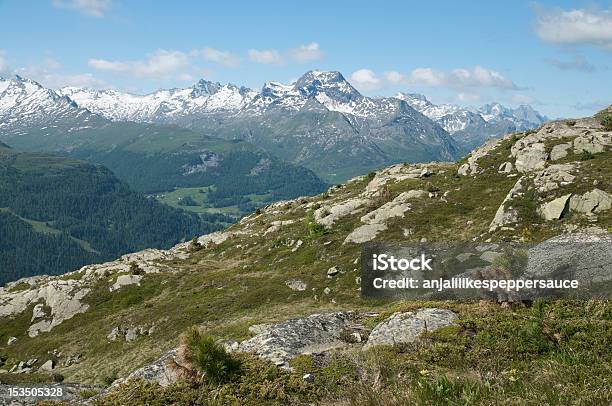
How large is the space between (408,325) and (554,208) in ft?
103

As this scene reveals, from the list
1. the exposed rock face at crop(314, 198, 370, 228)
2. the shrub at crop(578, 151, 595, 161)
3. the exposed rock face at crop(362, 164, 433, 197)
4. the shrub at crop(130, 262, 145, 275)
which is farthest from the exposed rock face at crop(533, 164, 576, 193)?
the shrub at crop(130, 262, 145, 275)

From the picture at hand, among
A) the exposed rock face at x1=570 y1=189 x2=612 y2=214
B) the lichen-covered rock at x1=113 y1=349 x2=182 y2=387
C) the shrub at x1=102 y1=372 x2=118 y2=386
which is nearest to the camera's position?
the lichen-covered rock at x1=113 y1=349 x2=182 y2=387

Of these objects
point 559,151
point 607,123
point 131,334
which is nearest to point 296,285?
point 131,334

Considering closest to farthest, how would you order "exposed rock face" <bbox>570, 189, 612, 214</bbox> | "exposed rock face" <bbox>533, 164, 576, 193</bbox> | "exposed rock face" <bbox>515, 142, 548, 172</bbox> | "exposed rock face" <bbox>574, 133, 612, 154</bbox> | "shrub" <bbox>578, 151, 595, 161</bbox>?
"exposed rock face" <bbox>570, 189, 612, 214</bbox> < "exposed rock face" <bbox>533, 164, 576, 193</bbox> < "shrub" <bbox>578, 151, 595, 161</bbox> < "exposed rock face" <bbox>574, 133, 612, 154</bbox> < "exposed rock face" <bbox>515, 142, 548, 172</bbox>

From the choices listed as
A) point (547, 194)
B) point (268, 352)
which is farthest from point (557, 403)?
point (547, 194)

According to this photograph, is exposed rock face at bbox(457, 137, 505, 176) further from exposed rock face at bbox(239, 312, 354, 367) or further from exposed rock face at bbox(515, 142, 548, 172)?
exposed rock face at bbox(239, 312, 354, 367)

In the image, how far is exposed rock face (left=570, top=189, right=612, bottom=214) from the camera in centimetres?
3834

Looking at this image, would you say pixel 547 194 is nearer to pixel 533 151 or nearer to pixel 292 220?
pixel 533 151

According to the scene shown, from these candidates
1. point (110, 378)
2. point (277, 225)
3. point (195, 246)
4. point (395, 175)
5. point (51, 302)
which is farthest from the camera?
point (395, 175)

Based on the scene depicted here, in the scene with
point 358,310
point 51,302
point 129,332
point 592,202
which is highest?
point 592,202

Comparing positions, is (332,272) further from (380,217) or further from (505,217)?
(505,217)

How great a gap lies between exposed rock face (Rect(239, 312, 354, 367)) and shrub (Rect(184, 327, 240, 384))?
5.70 ft

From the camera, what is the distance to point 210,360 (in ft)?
39.9

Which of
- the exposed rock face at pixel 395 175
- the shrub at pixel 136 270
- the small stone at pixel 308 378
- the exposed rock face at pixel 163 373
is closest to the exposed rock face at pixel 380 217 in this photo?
the exposed rock face at pixel 395 175
